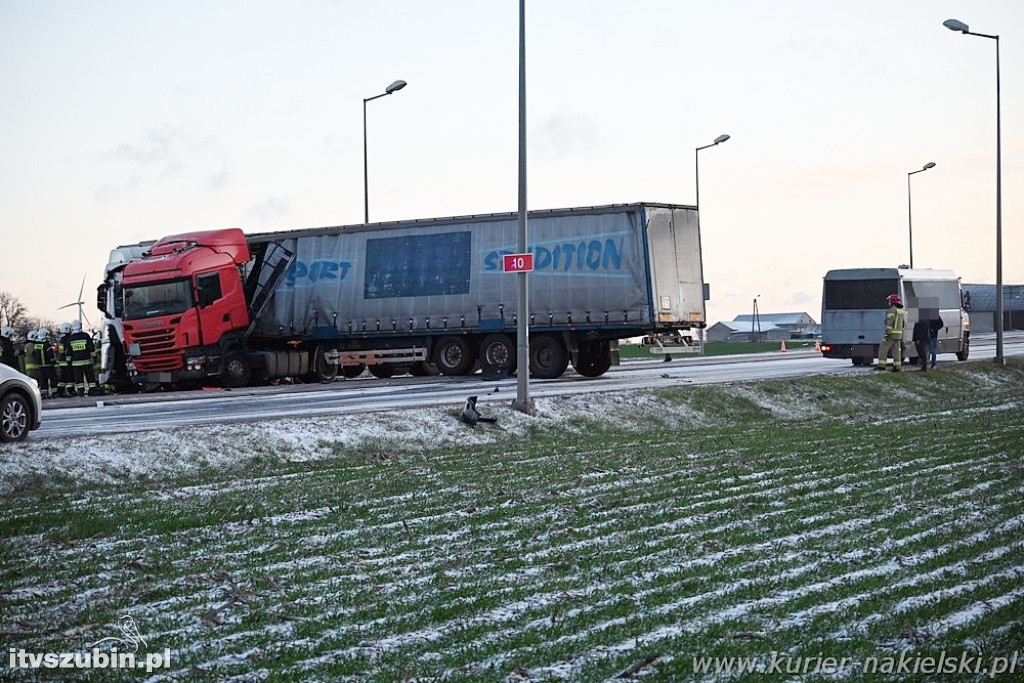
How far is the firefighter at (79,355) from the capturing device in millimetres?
33469

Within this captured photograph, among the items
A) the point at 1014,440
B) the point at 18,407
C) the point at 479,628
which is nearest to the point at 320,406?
the point at 18,407

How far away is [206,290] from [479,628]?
28766 millimetres

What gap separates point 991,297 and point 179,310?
104 meters

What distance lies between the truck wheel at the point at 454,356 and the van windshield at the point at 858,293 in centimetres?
1099

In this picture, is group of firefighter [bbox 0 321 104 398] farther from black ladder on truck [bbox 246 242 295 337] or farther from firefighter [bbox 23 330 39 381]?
black ladder on truck [bbox 246 242 295 337]

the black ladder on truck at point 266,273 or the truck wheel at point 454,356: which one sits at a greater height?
the black ladder on truck at point 266,273

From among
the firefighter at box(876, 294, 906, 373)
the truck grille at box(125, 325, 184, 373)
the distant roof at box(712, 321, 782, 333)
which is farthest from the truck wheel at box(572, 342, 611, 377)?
the distant roof at box(712, 321, 782, 333)

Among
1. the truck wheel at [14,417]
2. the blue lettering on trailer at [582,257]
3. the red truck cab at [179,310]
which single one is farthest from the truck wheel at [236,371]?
the truck wheel at [14,417]

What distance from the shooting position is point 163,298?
34469mm

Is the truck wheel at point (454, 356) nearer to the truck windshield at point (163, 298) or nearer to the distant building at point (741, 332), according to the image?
the truck windshield at point (163, 298)

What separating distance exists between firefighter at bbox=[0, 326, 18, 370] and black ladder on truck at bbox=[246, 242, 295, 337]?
625cm

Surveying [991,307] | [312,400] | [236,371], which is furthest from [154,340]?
[991,307]

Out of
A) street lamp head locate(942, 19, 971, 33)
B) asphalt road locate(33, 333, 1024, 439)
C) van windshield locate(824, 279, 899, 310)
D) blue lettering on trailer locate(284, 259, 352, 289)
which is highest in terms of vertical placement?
street lamp head locate(942, 19, 971, 33)

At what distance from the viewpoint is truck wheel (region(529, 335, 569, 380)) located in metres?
32.8
